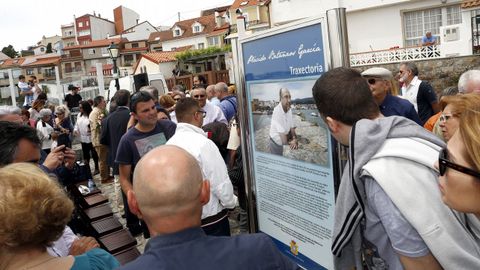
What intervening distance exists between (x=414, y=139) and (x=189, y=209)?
3.56 ft

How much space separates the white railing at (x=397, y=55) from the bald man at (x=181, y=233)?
16.7m

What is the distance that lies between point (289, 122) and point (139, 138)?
6.86ft

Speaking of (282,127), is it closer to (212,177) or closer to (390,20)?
(212,177)

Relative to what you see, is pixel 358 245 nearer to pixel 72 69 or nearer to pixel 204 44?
pixel 204 44

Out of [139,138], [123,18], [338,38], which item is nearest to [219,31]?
[123,18]

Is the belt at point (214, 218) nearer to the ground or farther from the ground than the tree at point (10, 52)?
nearer to the ground

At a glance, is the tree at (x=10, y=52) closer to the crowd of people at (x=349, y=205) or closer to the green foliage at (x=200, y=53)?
the green foliage at (x=200, y=53)

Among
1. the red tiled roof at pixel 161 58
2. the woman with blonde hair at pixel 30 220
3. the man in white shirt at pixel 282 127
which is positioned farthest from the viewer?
the red tiled roof at pixel 161 58

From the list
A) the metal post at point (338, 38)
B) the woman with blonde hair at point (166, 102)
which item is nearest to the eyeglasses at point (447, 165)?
the metal post at point (338, 38)

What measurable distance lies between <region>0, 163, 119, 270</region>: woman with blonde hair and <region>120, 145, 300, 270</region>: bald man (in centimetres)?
46

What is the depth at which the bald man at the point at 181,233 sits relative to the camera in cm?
143

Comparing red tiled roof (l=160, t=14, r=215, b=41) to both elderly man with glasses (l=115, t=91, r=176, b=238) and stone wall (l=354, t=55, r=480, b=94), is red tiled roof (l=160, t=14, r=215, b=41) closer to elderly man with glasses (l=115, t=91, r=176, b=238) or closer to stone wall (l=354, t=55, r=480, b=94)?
stone wall (l=354, t=55, r=480, b=94)

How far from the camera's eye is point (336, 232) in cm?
211

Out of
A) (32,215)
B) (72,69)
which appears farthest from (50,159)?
(72,69)
